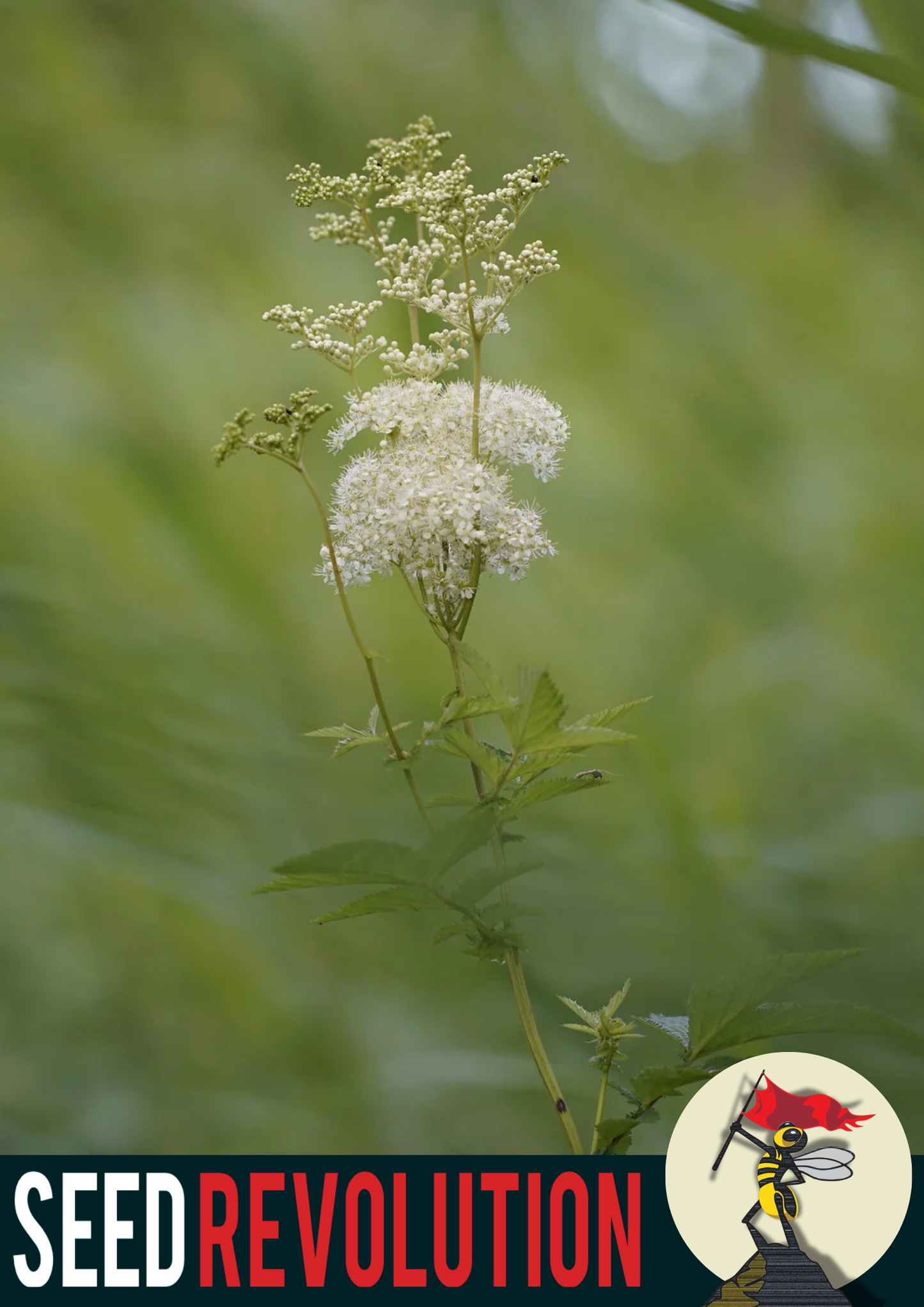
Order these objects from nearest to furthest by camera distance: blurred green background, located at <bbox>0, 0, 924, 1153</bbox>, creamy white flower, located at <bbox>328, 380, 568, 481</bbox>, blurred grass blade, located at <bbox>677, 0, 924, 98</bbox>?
1. blurred grass blade, located at <bbox>677, 0, 924, 98</bbox>
2. creamy white flower, located at <bbox>328, 380, 568, 481</bbox>
3. blurred green background, located at <bbox>0, 0, 924, 1153</bbox>

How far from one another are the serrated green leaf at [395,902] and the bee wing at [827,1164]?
218mm

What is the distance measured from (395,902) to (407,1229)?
25 cm

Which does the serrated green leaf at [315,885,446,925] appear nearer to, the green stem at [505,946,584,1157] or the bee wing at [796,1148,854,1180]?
the green stem at [505,946,584,1157]

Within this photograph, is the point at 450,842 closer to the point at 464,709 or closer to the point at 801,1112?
the point at 464,709

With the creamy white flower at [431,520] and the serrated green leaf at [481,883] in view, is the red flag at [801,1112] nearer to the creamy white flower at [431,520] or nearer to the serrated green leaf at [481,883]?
the serrated green leaf at [481,883]

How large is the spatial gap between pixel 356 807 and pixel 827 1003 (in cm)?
55

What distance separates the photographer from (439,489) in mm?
491

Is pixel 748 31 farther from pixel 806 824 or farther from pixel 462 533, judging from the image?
pixel 806 824

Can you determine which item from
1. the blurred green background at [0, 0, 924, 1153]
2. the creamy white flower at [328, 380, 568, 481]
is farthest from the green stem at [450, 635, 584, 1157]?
the blurred green background at [0, 0, 924, 1153]

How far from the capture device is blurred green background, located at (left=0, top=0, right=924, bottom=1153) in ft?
2.77

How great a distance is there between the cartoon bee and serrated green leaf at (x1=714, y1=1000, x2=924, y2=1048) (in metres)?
0.05

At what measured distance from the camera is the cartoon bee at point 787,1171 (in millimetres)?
475

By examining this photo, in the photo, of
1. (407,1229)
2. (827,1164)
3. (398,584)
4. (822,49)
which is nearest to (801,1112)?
(827,1164)

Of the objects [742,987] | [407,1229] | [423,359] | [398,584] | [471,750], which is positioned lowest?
[407,1229]
